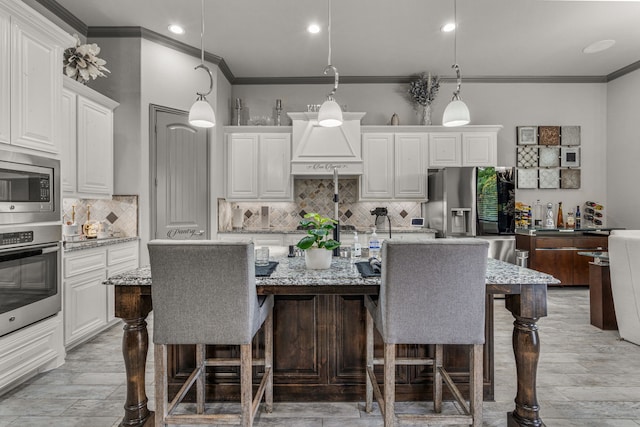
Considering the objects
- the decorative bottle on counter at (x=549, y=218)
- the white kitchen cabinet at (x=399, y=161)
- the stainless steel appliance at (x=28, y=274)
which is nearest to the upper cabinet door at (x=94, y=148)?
the stainless steel appliance at (x=28, y=274)

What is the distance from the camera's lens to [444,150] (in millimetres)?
4879

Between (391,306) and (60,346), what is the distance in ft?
8.08

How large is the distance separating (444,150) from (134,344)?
4.29 metres

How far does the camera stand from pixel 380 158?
489cm

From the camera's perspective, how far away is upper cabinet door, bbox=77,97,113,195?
3.22 meters

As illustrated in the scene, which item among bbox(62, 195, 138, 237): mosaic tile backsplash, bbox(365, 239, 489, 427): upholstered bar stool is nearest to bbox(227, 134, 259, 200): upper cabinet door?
bbox(62, 195, 138, 237): mosaic tile backsplash

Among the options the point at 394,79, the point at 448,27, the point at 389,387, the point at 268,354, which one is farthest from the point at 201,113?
the point at 394,79

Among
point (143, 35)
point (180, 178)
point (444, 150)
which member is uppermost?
point (143, 35)

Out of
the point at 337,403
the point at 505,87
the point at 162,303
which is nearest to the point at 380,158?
the point at 505,87

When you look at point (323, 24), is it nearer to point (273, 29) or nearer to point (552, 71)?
point (273, 29)

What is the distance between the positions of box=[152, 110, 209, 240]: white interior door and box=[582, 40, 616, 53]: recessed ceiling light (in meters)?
4.68

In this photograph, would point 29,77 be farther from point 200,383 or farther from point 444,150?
point 444,150

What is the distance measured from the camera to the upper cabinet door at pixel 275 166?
16.0 feet

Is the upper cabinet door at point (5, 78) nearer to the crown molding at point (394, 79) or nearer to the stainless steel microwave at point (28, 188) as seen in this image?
the stainless steel microwave at point (28, 188)
